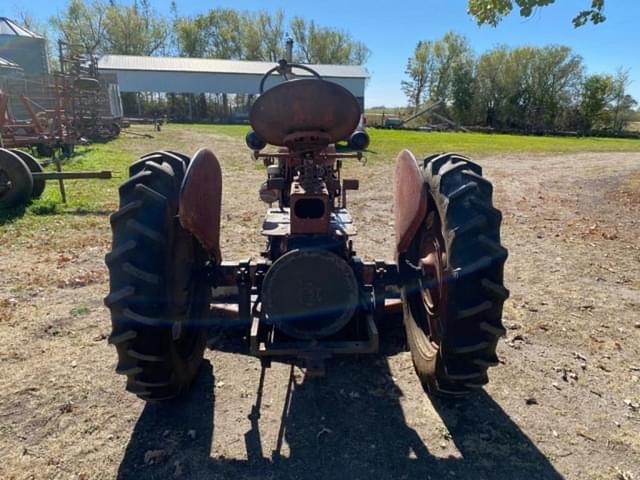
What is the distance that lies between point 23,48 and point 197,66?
2339 cm

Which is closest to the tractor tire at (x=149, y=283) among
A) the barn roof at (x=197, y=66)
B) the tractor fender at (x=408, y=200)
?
the tractor fender at (x=408, y=200)

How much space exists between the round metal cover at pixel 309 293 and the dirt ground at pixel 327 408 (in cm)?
57

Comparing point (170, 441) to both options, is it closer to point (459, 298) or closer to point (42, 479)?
point (42, 479)

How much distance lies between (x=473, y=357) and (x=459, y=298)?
12.9 inches

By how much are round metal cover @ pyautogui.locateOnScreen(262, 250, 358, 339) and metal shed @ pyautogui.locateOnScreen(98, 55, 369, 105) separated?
133 ft

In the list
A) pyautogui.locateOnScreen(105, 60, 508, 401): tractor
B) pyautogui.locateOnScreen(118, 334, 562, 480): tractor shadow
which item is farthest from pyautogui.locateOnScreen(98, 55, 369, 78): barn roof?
pyautogui.locateOnScreen(118, 334, 562, 480): tractor shadow

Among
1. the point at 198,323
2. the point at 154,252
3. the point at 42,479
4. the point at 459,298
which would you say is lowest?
the point at 42,479

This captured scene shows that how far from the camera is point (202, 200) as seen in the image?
240 centimetres

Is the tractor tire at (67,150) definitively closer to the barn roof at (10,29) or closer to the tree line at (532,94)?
the barn roof at (10,29)

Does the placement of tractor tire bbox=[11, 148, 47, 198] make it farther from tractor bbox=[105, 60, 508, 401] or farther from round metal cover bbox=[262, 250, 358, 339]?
round metal cover bbox=[262, 250, 358, 339]

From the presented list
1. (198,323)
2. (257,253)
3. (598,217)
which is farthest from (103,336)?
(598,217)

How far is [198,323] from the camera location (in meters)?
2.83

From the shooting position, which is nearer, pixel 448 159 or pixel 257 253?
pixel 448 159

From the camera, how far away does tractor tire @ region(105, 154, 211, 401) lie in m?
2.14
